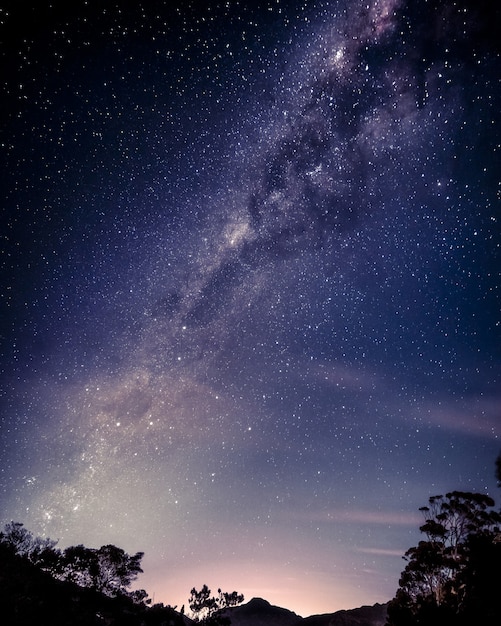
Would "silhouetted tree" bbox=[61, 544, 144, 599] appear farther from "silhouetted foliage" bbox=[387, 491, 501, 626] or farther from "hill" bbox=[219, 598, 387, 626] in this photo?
"hill" bbox=[219, 598, 387, 626]

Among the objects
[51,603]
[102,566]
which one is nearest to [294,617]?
Result: [102,566]

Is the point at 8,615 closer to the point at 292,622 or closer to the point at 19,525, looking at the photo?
the point at 19,525

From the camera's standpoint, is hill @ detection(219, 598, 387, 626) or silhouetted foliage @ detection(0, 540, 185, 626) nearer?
silhouetted foliage @ detection(0, 540, 185, 626)

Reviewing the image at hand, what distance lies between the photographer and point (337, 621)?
95.8 m

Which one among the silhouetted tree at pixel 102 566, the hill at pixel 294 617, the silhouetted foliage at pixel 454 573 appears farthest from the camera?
the hill at pixel 294 617

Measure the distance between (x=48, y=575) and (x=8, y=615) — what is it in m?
13.4

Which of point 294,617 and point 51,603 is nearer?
point 51,603

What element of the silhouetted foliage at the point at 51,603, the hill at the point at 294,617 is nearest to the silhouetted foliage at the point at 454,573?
the silhouetted foliage at the point at 51,603

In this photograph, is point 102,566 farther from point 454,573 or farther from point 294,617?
point 294,617

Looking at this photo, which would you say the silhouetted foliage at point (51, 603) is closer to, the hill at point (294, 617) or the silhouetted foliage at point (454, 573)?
the silhouetted foliage at point (454, 573)

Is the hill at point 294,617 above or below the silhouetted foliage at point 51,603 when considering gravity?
below

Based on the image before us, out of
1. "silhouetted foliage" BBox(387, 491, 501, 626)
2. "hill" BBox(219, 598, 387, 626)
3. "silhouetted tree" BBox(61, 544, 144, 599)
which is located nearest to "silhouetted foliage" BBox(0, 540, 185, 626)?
"silhouetted tree" BBox(61, 544, 144, 599)

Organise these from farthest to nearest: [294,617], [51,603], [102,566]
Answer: [294,617] → [102,566] → [51,603]

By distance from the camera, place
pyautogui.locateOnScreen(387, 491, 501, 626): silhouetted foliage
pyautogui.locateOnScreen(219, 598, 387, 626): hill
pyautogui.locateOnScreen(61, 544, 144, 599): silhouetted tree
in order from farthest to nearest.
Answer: pyautogui.locateOnScreen(219, 598, 387, 626): hill, pyautogui.locateOnScreen(61, 544, 144, 599): silhouetted tree, pyautogui.locateOnScreen(387, 491, 501, 626): silhouetted foliage
